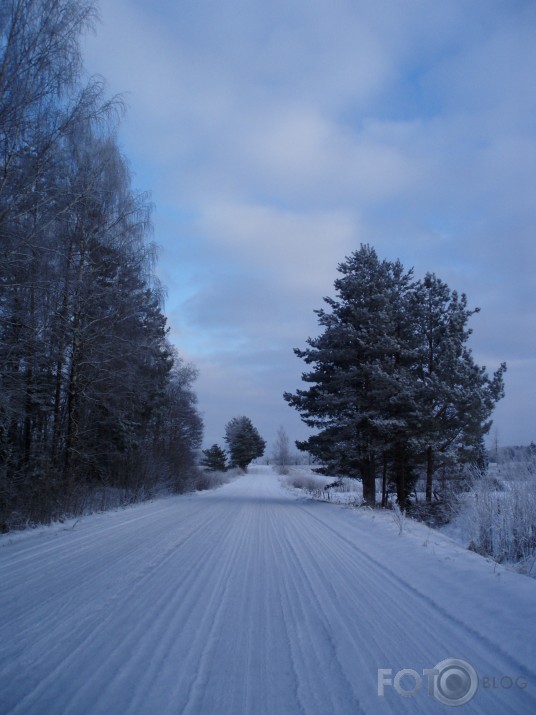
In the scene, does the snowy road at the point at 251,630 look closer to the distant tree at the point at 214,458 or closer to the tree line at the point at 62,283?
the tree line at the point at 62,283

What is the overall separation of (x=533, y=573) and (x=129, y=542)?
256 inches

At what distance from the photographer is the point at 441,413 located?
1658cm

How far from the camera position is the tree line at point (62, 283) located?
28.4 ft

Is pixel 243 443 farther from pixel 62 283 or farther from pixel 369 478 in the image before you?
pixel 62 283

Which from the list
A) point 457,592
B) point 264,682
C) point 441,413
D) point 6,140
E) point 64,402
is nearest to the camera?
point 264,682

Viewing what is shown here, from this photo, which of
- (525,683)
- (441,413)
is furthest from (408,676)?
(441,413)

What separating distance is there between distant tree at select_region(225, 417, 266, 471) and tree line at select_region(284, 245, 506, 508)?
63.3m

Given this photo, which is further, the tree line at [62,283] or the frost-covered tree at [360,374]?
the frost-covered tree at [360,374]

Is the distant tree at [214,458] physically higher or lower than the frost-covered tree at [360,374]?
lower

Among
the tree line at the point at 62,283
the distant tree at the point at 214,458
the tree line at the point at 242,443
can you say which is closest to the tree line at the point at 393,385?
the tree line at the point at 62,283

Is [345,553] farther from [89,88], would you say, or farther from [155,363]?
[155,363]

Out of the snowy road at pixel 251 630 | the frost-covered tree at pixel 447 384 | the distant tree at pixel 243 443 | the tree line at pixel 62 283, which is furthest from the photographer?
the distant tree at pixel 243 443

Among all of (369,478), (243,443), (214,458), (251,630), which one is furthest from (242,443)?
(251,630)

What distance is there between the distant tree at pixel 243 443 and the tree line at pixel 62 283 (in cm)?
6354
